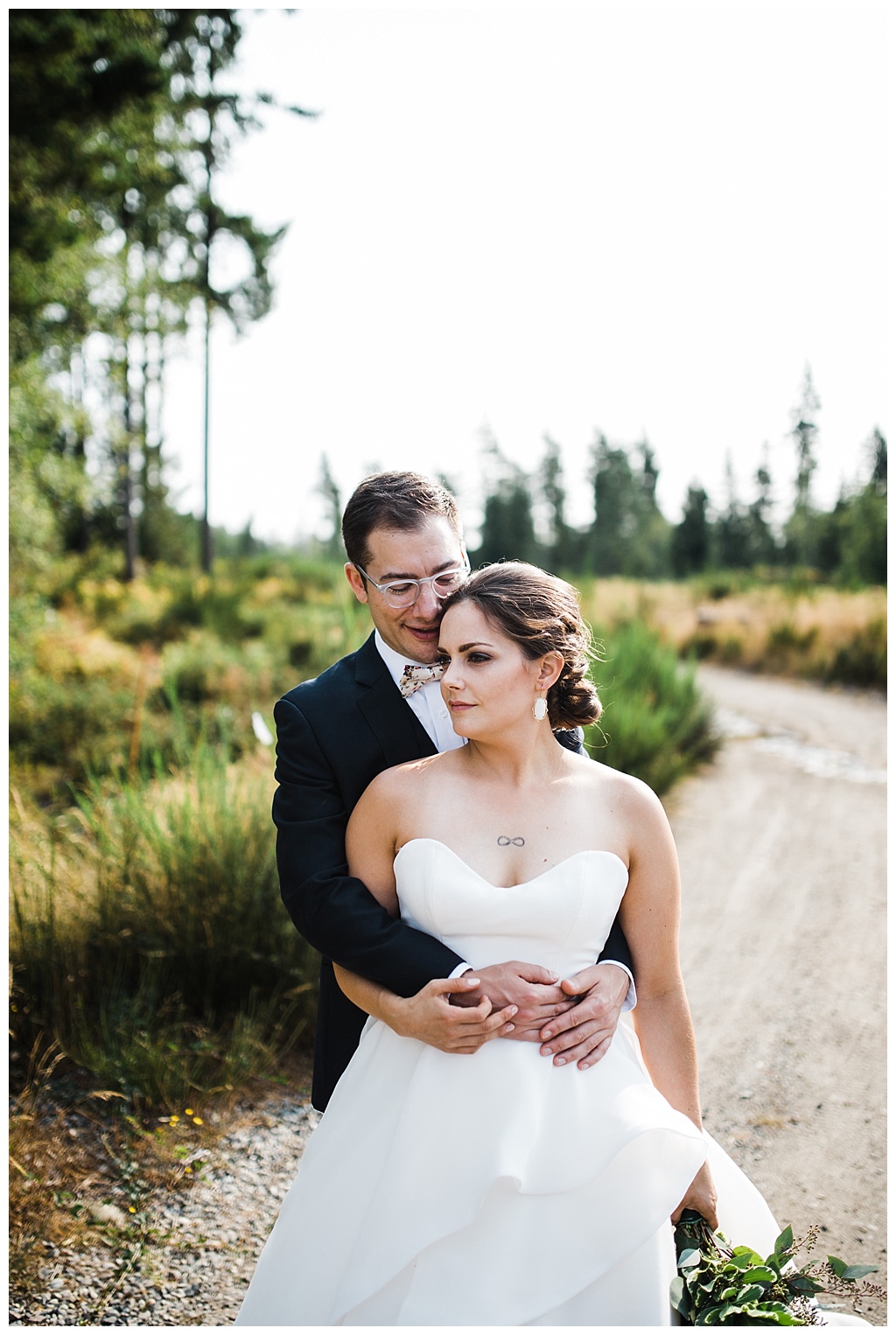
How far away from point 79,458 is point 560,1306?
14.4m

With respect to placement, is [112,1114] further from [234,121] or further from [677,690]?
[234,121]

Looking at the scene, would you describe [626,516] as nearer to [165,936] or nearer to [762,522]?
[762,522]

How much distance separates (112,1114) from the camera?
3668 millimetres

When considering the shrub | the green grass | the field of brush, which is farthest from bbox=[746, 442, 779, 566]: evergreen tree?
the green grass

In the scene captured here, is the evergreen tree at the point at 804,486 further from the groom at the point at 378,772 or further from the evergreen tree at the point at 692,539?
the groom at the point at 378,772

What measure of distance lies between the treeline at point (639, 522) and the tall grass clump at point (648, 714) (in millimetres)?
27687

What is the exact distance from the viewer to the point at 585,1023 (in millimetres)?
2035

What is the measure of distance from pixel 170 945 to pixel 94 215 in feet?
36.8

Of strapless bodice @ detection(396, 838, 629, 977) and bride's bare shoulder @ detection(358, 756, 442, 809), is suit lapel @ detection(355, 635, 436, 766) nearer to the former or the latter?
bride's bare shoulder @ detection(358, 756, 442, 809)

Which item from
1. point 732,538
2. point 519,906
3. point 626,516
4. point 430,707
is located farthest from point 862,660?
point 626,516

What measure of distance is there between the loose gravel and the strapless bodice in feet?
5.80

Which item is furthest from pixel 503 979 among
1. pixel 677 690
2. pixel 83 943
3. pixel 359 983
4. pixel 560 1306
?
pixel 677 690

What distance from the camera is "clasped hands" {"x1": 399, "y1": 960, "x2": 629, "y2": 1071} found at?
1.97 metres

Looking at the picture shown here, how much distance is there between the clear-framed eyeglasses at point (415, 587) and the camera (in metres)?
2.38
